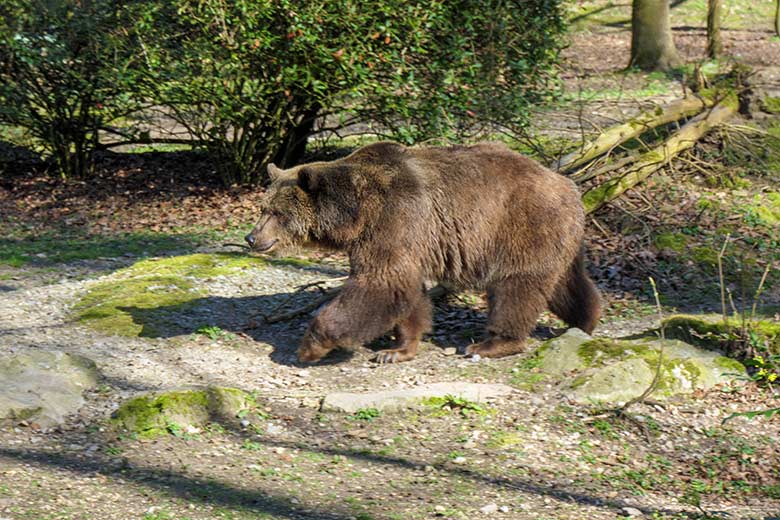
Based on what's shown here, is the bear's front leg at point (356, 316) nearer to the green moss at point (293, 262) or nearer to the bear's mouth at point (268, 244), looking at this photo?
the bear's mouth at point (268, 244)

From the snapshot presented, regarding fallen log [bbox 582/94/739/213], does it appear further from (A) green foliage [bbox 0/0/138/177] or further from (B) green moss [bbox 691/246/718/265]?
(A) green foliage [bbox 0/0/138/177]

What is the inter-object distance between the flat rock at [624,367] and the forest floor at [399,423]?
6.9 inches

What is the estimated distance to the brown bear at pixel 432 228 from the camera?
887cm

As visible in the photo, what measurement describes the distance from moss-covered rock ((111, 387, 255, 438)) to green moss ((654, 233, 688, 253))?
6979 mm

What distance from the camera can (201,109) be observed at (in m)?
15.3

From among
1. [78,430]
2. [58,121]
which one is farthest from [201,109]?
[78,430]

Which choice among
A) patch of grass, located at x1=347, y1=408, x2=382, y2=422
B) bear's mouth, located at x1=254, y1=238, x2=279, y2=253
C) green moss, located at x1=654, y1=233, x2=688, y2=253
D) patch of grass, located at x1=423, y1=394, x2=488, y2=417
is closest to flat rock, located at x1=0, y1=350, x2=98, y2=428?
bear's mouth, located at x1=254, y1=238, x2=279, y2=253

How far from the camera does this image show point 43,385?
25.2ft

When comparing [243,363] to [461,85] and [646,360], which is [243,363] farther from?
[461,85]

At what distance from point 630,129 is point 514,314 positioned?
5974mm

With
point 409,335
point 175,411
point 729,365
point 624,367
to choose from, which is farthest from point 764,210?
point 175,411

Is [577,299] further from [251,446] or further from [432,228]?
[251,446]

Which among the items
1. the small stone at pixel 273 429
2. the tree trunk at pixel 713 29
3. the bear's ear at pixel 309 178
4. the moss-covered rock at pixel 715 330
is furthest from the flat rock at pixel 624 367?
the tree trunk at pixel 713 29

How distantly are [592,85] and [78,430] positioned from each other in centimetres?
2083
